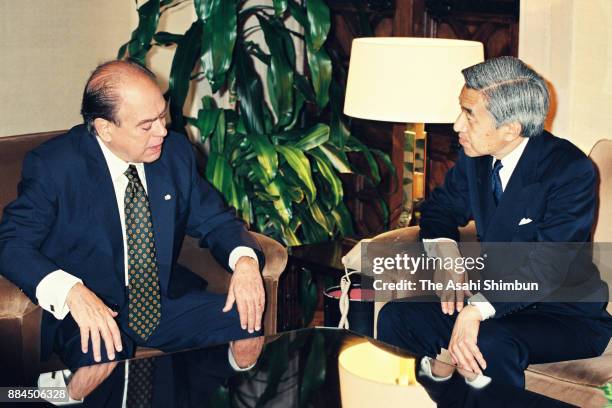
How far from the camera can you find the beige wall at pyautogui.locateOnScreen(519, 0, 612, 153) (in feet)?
10.5

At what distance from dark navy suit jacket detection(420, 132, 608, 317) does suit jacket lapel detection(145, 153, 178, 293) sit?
2.93 feet

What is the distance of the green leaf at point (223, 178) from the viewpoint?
3.69 meters

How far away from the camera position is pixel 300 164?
375 cm

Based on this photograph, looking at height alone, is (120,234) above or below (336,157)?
above

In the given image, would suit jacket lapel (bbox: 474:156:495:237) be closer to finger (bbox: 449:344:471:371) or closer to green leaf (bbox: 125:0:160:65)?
finger (bbox: 449:344:471:371)

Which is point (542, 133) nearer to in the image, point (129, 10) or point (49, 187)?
point (49, 187)

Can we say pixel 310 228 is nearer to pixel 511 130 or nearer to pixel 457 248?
pixel 457 248

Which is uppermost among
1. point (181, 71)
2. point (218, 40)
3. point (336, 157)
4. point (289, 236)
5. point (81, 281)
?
point (218, 40)

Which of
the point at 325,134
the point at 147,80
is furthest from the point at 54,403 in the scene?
the point at 325,134

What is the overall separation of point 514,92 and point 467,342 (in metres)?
0.68

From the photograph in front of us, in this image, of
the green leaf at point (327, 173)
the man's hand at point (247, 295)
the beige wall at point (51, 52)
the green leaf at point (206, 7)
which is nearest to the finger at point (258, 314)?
the man's hand at point (247, 295)

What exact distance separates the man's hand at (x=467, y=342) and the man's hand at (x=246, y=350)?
51 cm

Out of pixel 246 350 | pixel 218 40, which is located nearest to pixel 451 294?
pixel 246 350

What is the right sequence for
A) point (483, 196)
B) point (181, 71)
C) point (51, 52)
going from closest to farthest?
point (483, 196) → point (181, 71) → point (51, 52)
